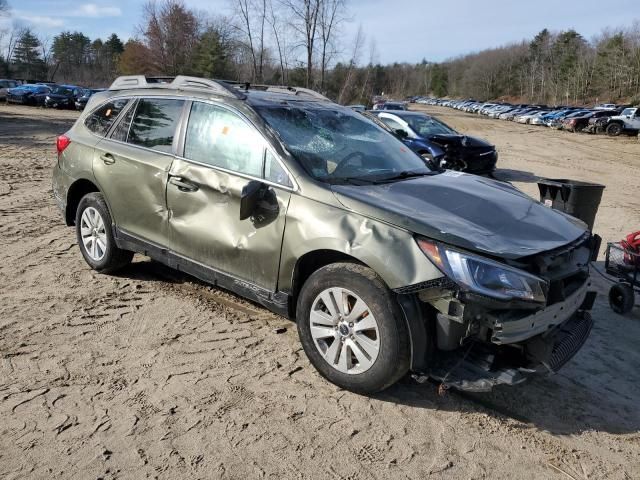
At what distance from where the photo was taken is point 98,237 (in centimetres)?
515

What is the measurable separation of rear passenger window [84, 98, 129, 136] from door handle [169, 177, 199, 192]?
1.26 m

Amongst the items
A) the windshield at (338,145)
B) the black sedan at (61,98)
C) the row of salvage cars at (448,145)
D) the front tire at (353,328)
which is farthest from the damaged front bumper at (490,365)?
the black sedan at (61,98)

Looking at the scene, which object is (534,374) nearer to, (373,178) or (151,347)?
(373,178)

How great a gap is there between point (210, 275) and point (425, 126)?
10.7 meters

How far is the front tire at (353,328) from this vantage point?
10.1 ft

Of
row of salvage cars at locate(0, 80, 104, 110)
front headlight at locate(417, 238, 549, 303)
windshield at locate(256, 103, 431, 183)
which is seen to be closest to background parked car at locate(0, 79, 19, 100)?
row of salvage cars at locate(0, 80, 104, 110)

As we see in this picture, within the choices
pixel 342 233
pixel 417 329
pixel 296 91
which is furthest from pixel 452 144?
pixel 417 329

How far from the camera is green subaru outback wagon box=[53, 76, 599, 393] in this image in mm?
2998

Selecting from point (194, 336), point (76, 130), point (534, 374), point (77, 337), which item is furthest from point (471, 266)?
point (76, 130)

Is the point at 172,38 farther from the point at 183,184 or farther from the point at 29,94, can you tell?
the point at 183,184

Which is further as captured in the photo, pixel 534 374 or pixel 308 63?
pixel 308 63

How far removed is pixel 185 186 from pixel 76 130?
1992 mm

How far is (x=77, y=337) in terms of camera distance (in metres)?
4.00

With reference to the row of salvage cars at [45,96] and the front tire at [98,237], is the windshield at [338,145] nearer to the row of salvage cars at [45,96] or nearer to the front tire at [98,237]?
the front tire at [98,237]
